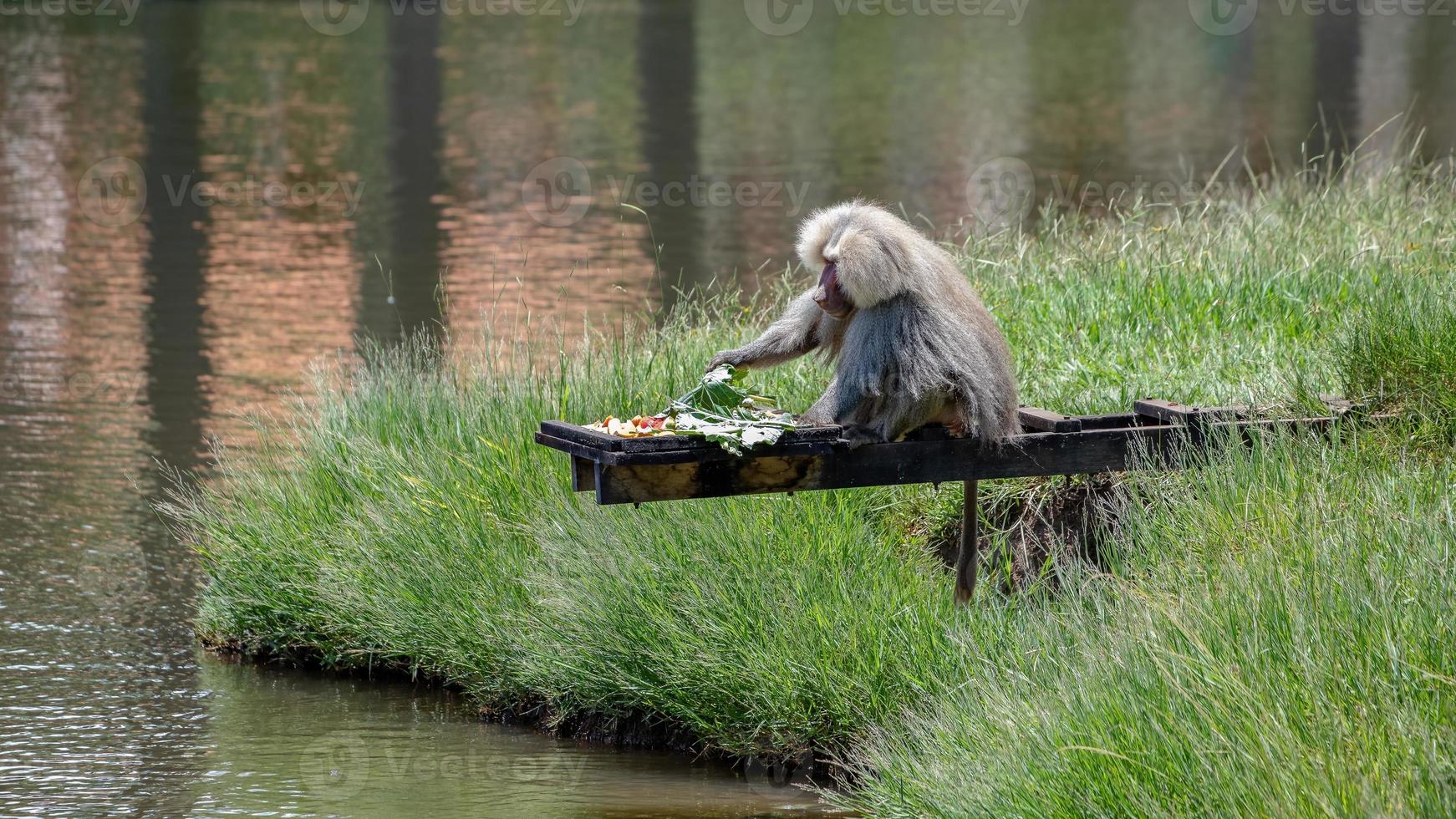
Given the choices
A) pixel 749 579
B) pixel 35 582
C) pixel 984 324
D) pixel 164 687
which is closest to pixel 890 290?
pixel 984 324

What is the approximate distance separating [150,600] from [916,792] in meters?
5.18

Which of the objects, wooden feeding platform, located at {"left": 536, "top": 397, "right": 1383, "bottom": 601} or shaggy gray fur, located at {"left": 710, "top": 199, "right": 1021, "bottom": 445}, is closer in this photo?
wooden feeding platform, located at {"left": 536, "top": 397, "right": 1383, "bottom": 601}

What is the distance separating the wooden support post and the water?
1.03 meters

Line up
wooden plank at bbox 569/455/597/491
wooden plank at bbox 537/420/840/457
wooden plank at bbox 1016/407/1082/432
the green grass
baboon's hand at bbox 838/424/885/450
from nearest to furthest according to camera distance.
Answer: the green grass
wooden plank at bbox 537/420/840/457
wooden plank at bbox 569/455/597/491
baboon's hand at bbox 838/424/885/450
wooden plank at bbox 1016/407/1082/432

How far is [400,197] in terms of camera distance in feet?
72.5

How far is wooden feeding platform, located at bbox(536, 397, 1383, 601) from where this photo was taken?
18.7 ft

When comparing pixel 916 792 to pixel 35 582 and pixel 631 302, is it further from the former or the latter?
pixel 631 302

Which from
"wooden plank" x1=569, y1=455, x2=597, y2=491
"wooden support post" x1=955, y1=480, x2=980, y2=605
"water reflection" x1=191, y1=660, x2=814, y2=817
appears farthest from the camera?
"wooden support post" x1=955, y1=480, x2=980, y2=605

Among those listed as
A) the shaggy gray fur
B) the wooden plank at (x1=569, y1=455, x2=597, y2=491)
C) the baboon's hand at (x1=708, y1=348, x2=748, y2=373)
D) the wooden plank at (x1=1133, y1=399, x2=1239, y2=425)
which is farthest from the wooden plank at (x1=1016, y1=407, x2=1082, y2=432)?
the wooden plank at (x1=569, y1=455, x2=597, y2=491)

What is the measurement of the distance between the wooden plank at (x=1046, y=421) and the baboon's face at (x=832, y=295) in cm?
94

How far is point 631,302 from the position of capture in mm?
15555

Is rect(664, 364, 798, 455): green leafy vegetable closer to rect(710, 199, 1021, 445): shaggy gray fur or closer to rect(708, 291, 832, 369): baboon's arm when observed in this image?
rect(708, 291, 832, 369): baboon's arm

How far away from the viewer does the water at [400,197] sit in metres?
6.91

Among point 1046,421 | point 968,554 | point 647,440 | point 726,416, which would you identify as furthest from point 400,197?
point 647,440
